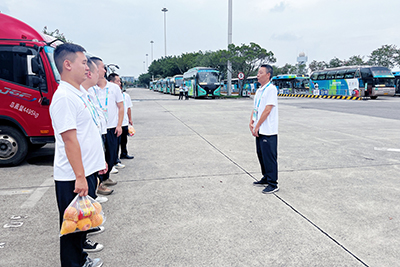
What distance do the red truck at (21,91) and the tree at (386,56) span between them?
47.3 m

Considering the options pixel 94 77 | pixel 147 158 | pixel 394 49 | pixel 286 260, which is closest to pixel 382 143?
pixel 147 158

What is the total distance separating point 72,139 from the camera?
2.18 metres

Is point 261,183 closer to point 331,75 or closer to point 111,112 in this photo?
point 111,112

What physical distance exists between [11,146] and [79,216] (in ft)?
15.1

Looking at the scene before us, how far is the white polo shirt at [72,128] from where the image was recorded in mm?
2160

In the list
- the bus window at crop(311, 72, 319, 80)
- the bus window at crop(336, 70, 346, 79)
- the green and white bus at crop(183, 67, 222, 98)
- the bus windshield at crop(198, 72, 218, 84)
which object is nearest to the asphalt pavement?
the green and white bus at crop(183, 67, 222, 98)

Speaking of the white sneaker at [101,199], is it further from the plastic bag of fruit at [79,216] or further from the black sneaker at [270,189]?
the black sneaker at [270,189]

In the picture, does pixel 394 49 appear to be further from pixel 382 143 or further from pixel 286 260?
pixel 286 260

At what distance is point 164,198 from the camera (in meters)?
4.27

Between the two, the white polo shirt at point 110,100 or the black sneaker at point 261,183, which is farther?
the white polo shirt at point 110,100

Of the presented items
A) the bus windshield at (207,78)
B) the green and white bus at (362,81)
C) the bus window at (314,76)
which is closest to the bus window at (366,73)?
the green and white bus at (362,81)

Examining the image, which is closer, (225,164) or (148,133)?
(225,164)

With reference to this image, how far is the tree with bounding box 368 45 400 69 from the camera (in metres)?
42.3

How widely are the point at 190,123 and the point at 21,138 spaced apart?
6.77m
